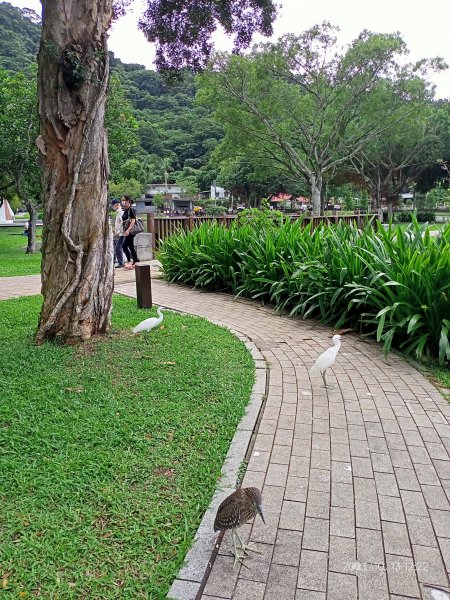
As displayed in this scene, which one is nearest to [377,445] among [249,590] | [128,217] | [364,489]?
[364,489]

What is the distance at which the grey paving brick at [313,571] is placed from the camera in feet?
6.70

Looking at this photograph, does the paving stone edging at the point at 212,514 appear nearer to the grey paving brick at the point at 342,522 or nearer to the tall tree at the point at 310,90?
the grey paving brick at the point at 342,522

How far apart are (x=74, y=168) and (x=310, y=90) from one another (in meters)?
23.3

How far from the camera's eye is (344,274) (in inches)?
242

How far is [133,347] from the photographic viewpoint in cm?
507

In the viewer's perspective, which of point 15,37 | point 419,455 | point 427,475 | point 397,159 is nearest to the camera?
point 427,475

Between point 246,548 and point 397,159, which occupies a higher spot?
point 397,159

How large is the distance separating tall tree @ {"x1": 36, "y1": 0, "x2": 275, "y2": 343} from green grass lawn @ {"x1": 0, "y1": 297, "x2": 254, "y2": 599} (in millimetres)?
462

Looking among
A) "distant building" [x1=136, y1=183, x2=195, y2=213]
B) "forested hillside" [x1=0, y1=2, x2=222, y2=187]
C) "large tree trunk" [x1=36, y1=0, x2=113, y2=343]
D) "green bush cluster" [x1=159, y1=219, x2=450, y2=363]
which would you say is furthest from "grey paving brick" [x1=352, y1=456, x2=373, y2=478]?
"distant building" [x1=136, y1=183, x2=195, y2=213]

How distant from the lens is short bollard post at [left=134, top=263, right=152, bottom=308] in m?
6.95

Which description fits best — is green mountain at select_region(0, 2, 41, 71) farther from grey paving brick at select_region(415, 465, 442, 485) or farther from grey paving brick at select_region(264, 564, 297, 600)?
grey paving brick at select_region(264, 564, 297, 600)

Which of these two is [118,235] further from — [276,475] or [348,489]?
[348,489]

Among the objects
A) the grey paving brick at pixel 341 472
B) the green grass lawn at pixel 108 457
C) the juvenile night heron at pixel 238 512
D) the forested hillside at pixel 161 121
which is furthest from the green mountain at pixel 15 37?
the juvenile night heron at pixel 238 512

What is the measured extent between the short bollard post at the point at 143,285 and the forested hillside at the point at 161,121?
3825 cm
